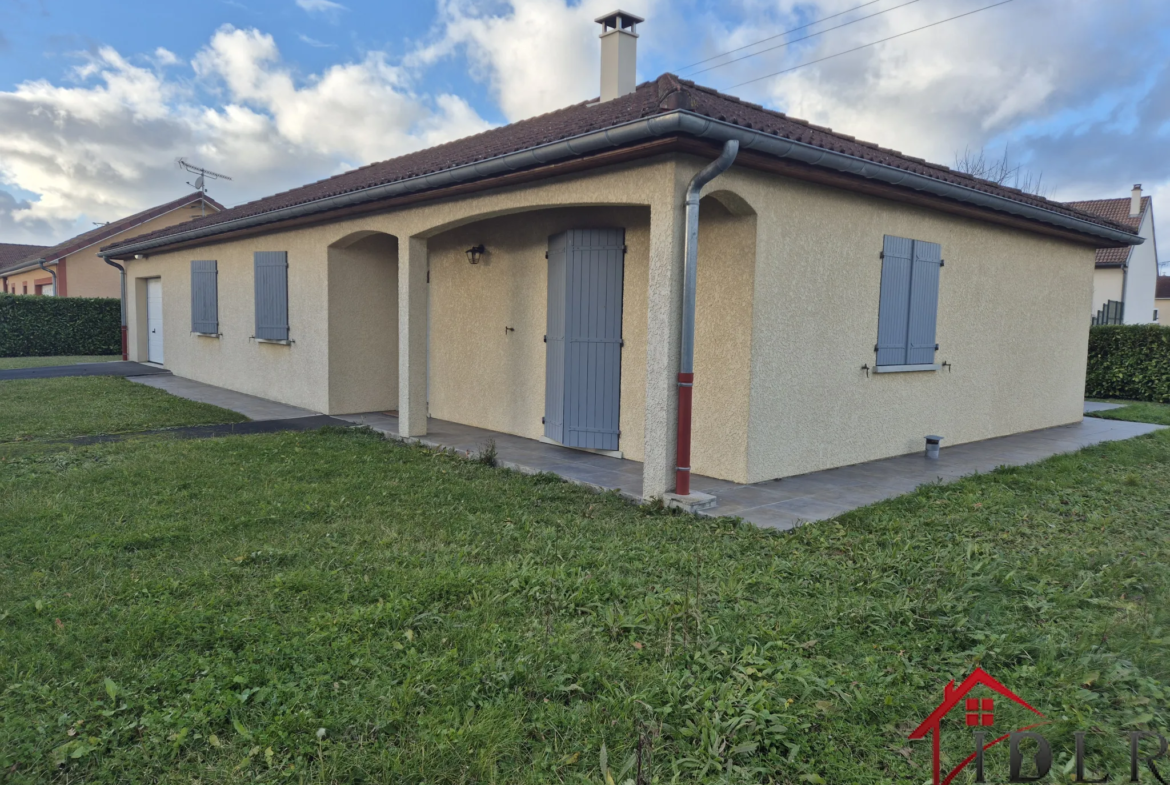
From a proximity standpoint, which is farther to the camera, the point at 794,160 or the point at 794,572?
the point at 794,160

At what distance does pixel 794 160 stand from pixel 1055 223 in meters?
5.03

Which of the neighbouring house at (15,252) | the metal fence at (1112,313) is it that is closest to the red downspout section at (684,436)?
the metal fence at (1112,313)

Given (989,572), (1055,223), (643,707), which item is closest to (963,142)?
(1055,223)

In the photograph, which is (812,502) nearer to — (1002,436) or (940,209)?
(940,209)

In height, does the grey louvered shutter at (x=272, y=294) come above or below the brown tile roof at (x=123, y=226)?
below

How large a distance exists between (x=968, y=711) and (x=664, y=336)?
3310 millimetres

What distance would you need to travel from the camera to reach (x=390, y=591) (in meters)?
3.66

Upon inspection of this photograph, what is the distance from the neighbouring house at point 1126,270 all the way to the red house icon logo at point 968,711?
72.9 ft

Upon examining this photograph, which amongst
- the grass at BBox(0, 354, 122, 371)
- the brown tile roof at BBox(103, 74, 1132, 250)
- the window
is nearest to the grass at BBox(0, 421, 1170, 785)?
the window

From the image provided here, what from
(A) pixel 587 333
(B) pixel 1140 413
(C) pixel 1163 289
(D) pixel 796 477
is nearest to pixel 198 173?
(A) pixel 587 333

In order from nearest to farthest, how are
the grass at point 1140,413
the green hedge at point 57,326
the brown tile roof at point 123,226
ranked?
the grass at point 1140,413 → the green hedge at point 57,326 → the brown tile roof at point 123,226

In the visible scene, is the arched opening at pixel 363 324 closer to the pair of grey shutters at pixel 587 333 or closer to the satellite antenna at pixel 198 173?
the pair of grey shutters at pixel 587 333

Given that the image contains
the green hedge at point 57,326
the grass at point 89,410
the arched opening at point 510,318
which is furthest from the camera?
the green hedge at point 57,326

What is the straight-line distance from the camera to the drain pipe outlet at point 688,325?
17.1ft
